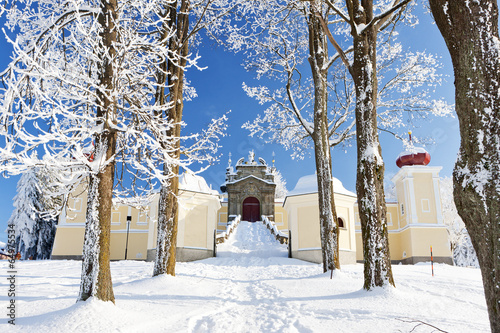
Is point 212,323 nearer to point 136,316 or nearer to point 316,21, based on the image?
point 136,316

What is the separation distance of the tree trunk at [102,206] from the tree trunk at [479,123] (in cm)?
499

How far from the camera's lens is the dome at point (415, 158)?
28.3 meters

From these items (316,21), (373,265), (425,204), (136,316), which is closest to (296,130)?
(316,21)

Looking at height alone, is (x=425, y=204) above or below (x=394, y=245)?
above

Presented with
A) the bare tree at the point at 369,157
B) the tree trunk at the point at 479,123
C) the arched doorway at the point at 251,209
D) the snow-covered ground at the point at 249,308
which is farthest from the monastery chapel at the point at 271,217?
the tree trunk at the point at 479,123

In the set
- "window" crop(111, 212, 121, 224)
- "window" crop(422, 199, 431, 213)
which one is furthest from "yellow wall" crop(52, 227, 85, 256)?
"window" crop(422, 199, 431, 213)

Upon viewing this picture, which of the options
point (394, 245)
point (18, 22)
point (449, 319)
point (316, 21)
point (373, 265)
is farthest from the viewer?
point (394, 245)

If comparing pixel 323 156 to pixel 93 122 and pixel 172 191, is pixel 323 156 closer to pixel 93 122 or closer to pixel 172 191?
pixel 172 191

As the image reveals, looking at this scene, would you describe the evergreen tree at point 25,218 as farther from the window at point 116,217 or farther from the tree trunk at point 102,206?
the tree trunk at point 102,206

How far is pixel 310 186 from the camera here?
20938 millimetres

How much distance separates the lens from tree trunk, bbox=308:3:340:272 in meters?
11.9

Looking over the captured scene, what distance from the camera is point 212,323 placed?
19.3ft

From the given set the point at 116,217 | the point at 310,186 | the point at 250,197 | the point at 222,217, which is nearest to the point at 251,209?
the point at 250,197

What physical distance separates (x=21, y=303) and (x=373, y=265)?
6807mm
